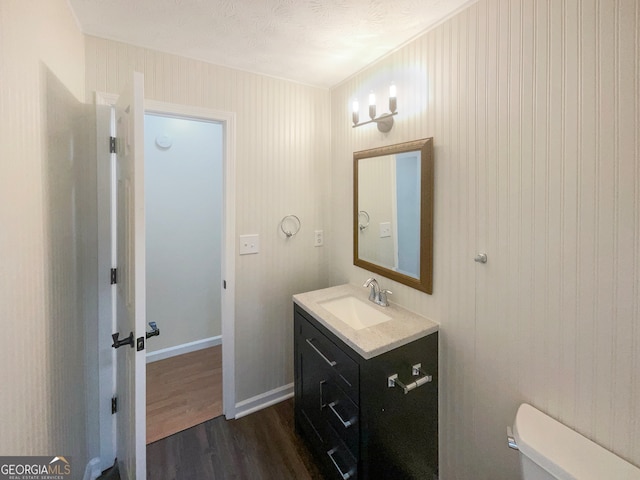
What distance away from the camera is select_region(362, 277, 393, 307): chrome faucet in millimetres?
1744

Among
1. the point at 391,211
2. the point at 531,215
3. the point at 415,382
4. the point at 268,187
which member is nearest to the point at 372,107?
the point at 391,211

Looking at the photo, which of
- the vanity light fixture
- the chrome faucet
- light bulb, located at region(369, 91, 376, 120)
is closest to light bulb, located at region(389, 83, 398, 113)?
the vanity light fixture

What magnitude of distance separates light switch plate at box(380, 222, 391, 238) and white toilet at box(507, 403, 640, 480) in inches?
41.1


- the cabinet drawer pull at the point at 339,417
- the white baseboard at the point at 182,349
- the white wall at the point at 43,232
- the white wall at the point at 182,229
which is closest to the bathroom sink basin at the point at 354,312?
the cabinet drawer pull at the point at 339,417

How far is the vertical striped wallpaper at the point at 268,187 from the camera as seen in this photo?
1.85 meters

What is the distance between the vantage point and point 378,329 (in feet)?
4.69

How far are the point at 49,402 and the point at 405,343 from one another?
1442 mm

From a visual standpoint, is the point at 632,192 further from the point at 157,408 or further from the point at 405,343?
the point at 157,408

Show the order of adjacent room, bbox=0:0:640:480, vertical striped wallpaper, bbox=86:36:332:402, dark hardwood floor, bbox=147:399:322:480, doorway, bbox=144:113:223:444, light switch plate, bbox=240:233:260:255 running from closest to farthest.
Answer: adjacent room, bbox=0:0:640:480, dark hardwood floor, bbox=147:399:322:480, vertical striped wallpaper, bbox=86:36:332:402, light switch plate, bbox=240:233:260:255, doorway, bbox=144:113:223:444

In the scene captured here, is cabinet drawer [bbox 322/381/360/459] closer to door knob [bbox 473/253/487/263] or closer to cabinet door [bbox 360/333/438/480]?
cabinet door [bbox 360/333/438/480]

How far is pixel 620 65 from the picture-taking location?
89 cm

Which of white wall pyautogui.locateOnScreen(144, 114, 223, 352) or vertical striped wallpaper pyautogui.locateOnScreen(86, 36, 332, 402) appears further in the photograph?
white wall pyautogui.locateOnScreen(144, 114, 223, 352)

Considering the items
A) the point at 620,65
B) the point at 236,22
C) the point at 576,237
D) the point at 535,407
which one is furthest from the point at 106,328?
the point at 620,65

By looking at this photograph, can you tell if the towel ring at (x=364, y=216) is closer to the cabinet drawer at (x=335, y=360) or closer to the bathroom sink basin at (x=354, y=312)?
the bathroom sink basin at (x=354, y=312)
